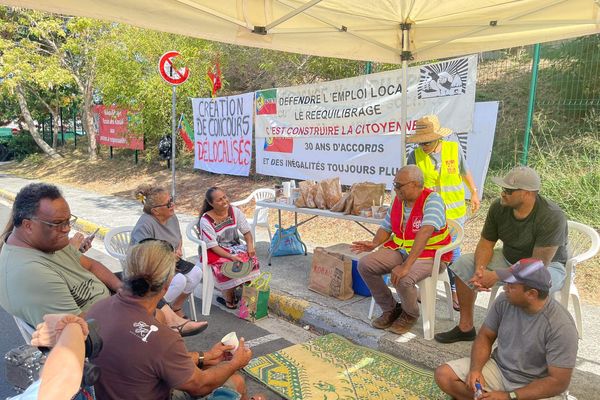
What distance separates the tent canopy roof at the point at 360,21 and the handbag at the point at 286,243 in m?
2.35

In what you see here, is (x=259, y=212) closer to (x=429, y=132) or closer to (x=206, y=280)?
(x=206, y=280)

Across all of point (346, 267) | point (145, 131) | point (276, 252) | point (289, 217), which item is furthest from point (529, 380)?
point (145, 131)

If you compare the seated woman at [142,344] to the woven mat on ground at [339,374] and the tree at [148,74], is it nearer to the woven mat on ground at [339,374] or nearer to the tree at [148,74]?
the woven mat on ground at [339,374]

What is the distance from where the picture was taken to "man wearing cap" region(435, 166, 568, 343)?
3029 mm

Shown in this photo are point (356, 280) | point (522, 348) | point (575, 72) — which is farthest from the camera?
point (575, 72)

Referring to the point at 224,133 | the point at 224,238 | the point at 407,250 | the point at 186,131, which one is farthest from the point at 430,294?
the point at 186,131

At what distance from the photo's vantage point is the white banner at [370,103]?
5.46 m

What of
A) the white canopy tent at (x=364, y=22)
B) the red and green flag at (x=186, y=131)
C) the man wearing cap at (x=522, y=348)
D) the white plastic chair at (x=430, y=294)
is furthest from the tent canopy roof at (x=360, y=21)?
the red and green flag at (x=186, y=131)

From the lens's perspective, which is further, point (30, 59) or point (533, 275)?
point (30, 59)

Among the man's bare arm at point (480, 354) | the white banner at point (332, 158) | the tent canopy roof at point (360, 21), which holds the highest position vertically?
the tent canopy roof at point (360, 21)

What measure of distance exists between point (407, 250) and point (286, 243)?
2.48m

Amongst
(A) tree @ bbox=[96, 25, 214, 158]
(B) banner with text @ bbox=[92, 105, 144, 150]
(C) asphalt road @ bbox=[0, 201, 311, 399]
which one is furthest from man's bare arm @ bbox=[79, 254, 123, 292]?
(B) banner with text @ bbox=[92, 105, 144, 150]

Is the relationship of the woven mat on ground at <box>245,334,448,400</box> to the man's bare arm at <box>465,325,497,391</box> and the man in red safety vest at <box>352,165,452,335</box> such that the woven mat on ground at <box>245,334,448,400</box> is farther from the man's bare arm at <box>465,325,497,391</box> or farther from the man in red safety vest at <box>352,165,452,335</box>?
the man's bare arm at <box>465,325,497,391</box>

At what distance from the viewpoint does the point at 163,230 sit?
4023 mm
